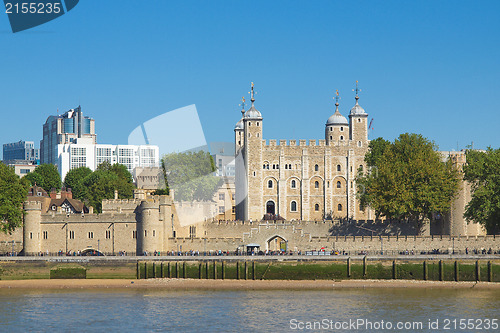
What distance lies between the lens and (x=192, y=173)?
109 m

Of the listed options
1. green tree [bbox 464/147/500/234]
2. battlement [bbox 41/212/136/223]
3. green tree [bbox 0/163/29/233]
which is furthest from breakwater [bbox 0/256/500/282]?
battlement [bbox 41/212/136/223]

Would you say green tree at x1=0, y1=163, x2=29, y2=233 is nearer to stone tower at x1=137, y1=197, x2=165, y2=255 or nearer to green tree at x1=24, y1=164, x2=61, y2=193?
stone tower at x1=137, y1=197, x2=165, y2=255

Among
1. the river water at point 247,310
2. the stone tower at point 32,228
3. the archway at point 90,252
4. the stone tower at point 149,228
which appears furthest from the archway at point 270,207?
the river water at point 247,310

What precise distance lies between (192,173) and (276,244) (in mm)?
24267

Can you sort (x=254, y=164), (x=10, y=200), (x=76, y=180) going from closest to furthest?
(x=10, y=200), (x=254, y=164), (x=76, y=180)

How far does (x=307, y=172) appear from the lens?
101 m

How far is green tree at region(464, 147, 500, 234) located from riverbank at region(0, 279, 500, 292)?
11236 mm

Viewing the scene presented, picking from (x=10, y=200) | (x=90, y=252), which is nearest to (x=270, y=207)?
(x=90, y=252)

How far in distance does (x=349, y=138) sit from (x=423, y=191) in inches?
887

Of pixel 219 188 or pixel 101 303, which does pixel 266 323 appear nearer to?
pixel 101 303

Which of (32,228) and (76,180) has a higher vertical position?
(76,180)

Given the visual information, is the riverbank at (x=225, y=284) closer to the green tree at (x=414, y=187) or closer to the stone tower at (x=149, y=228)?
the stone tower at (x=149, y=228)

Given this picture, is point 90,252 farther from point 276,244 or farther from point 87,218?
point 276,244

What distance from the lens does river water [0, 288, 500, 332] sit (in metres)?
51.3
